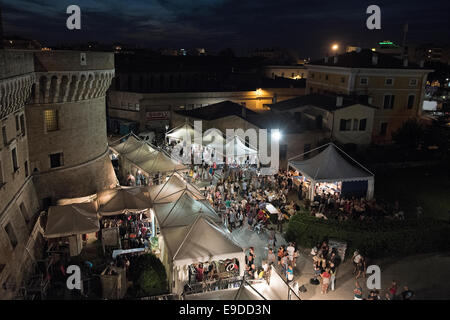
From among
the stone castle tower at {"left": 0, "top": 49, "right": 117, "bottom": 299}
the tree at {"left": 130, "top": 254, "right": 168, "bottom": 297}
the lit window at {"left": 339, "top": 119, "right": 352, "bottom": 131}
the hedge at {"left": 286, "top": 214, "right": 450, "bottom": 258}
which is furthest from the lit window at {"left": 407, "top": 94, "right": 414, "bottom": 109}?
the tree at {"left": 130, "top": 254, "right": 168, "bottom": 297}

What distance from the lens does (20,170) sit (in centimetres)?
1692

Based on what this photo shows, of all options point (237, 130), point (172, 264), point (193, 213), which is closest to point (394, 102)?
point (237, 130)

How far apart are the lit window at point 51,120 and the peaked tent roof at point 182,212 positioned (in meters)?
7.31

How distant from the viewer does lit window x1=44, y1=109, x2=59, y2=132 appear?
1929cm

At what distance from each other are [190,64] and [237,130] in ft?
90.7

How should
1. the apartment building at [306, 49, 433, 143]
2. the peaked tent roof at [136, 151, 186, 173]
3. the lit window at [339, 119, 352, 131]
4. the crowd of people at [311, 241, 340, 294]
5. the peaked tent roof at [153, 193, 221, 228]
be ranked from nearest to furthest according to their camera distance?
the crowd of people at [311, 241, 340, 294] → the peaked tent roof at [153, 193, 221, 228] → the peaked tent roof at [136, 151, 186, 173] → the lit window at [339, 119, 352, 131] → the apartment building at [306, 49, 433, 143]

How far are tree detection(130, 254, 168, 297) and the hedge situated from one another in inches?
257

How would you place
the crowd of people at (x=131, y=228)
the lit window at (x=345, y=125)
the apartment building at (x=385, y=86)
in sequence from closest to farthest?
the crowd of people at (x=131, y=228) → the lit window at (x=345, y=125) → the apartment building at (x=385, y=86)

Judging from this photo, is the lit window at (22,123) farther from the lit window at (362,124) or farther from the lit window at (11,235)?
the lit window at (362,124)

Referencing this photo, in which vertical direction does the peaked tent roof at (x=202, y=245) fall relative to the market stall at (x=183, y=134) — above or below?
below

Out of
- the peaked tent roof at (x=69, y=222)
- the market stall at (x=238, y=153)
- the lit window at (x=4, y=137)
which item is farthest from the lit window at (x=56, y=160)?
the market stall at (x=238, y=153)

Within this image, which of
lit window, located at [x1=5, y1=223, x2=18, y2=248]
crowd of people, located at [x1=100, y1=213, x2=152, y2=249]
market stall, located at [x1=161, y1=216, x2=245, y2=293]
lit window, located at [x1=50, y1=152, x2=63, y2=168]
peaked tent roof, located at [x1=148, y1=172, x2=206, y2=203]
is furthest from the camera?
lit window, located at [x1=50, y1=152, x2=63, y2=168]

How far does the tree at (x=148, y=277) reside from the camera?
558 inches

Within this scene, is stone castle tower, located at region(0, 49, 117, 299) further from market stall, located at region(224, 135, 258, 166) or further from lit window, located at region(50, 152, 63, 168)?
market stall, located at region(224, 135, 258, 166)
